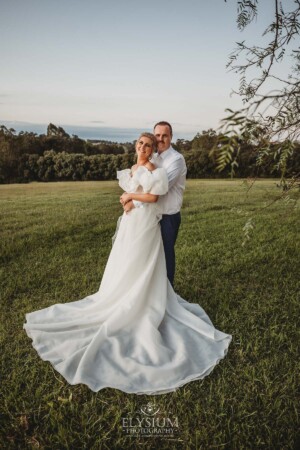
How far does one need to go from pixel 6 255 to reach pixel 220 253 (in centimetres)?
486

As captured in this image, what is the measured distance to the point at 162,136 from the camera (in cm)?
493

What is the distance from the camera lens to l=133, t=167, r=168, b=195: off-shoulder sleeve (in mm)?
4300

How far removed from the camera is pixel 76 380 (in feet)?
11.3

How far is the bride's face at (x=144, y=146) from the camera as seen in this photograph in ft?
14.4

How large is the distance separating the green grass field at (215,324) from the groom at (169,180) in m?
1.06

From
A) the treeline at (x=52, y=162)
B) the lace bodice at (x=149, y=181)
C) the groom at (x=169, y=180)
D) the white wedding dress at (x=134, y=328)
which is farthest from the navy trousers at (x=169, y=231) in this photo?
the treeline at (x=52, y=162)

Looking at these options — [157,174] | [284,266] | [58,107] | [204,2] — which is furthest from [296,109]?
[58,107]

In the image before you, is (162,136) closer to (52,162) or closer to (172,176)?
(172,176)

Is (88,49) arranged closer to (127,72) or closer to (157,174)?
(127,72)

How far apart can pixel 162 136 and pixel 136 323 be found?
255 cm

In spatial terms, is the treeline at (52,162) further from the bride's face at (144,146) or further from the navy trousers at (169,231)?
the bride's face at (144,146)

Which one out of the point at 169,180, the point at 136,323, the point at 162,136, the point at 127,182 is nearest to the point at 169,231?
the point at 169,180

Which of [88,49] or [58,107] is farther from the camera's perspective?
[58,107]

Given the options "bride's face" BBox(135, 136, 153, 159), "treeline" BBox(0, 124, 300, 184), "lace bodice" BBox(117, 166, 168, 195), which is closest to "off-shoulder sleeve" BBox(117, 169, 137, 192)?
"lace bodice" BBox(117, 166, 168, 195)
